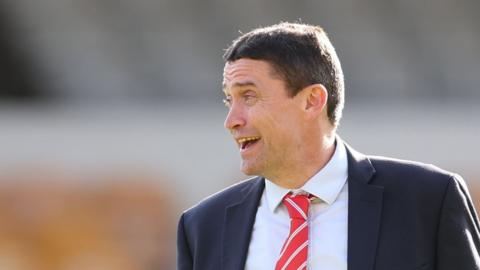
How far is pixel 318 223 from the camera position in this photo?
2801 millimetres

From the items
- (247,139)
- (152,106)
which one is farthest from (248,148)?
(152,106)

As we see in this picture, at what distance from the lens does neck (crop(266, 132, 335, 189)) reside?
286 cm

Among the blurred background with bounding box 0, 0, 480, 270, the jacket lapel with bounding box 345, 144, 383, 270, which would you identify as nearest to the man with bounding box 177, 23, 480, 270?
the jacket lapel with bounding box 345, 144, 383, 270

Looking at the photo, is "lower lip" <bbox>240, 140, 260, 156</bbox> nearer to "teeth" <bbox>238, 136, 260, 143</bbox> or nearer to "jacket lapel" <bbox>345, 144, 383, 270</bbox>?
"teeth" <bbox>238, 136, 260, 143</bbox>

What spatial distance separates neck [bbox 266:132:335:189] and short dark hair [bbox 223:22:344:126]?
147 millimetres

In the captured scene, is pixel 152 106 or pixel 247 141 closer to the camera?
pixel 247 141

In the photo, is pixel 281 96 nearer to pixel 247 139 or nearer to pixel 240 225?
pixel 247 139

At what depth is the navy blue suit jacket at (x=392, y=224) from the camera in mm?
2646

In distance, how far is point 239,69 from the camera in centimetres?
284

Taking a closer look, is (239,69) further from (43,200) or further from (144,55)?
(144,55)

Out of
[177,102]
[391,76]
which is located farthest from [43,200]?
[391,76]

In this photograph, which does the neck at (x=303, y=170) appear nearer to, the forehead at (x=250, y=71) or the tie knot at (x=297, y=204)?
the tie knot at (x=297, y=204)

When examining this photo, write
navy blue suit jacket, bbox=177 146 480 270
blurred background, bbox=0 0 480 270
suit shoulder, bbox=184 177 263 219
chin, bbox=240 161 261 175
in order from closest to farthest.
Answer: navy blue suit jacket, bbox=177 146 480 270 < chin, bbox=240 161 261 175 < suit shoulder, bbox=184 177 263 219 < blurred background, bbox=0 0 480 270

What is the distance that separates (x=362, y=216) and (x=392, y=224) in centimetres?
7
